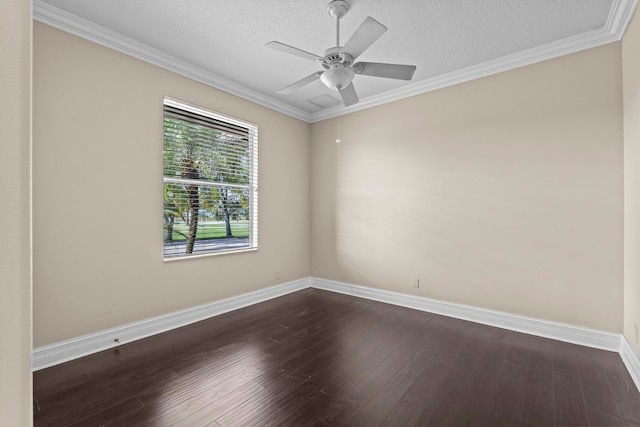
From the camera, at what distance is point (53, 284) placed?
2.41 metres

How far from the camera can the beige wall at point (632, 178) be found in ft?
7.37

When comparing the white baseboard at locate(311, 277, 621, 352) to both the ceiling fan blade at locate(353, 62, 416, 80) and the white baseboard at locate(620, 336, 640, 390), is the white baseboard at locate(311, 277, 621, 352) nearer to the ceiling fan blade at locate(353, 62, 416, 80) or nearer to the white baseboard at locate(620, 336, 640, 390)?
the white baseboard at locate(620, 336, 640, 390)

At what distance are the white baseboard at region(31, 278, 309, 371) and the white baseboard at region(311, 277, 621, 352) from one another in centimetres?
159

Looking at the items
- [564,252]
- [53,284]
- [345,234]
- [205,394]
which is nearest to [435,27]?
[564,252]

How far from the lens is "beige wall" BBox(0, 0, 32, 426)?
1.51 ft

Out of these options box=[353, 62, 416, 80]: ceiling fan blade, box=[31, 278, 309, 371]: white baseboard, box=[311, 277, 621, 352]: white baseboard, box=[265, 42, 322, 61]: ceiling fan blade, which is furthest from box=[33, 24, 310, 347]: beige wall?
box=[311, 277, 621, 352]: white baseboard

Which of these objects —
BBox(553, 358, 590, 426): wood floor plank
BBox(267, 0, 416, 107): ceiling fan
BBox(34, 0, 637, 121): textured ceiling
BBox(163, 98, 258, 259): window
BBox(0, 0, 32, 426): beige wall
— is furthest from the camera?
BBox(163, 98, 258, 259): window

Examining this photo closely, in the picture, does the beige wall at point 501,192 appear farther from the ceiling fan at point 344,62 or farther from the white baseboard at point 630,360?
the ceiling fan at point 344,62

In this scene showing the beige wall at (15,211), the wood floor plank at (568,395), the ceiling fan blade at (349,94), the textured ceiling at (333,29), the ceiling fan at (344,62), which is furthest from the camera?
the ceiling fan blade at (349,94)

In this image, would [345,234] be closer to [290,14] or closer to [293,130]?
[293,130]

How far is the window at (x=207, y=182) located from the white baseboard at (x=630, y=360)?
379 centimetres

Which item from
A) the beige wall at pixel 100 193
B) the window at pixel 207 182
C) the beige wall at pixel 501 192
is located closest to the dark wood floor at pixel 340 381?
the beige wall at pixel 100 193

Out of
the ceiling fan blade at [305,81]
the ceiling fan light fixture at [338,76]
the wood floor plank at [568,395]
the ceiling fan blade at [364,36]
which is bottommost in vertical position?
the wood floor plank at [568,395]

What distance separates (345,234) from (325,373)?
2435 mm
